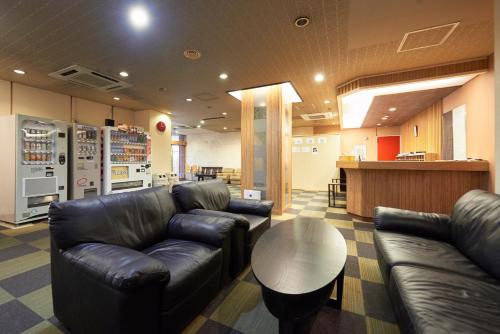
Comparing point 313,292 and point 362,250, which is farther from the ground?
point 313,292

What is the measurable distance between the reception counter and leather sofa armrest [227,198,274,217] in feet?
6.97

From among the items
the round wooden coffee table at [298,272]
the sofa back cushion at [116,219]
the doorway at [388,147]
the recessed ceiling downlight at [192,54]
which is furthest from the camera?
the doorway at [388,147]

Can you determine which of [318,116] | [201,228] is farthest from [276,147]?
[318,116]

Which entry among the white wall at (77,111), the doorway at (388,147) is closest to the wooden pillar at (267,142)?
the white wall at (77,111)

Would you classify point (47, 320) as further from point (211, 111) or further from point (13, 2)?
point (211, 111)

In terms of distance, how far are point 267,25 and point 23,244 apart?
13.4 feet

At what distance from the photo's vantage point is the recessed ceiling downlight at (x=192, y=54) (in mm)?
3020

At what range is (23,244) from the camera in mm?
2775

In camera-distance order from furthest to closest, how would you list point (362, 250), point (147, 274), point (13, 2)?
point (362, 250), point (13, 2), point (147, 274)

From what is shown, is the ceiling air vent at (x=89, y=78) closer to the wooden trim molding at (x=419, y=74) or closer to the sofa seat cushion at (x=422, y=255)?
the wooden trim molding at (x=419, y=74)

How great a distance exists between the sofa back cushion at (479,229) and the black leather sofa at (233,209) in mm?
1729

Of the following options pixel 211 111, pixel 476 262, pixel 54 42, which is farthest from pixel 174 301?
pixel 211 111

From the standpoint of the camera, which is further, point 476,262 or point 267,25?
point 267,25

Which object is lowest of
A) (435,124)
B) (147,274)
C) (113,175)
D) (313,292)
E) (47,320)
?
Result: (47,320)
